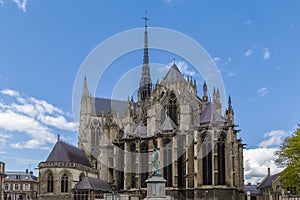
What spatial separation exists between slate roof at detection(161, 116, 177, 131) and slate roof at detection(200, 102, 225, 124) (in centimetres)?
432

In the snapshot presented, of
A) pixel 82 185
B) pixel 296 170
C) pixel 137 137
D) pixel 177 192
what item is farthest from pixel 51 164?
pixel 296 170

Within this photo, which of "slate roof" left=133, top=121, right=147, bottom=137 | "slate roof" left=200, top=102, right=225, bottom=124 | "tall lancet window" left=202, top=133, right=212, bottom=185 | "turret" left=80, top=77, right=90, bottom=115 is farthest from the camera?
"turret" left=80, top=77, right=90, bottom=115

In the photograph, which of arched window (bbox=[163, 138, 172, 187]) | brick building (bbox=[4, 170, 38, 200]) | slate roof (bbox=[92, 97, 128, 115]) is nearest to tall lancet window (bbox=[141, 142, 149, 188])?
arched window (bbox=[163, 138, 172, 187])

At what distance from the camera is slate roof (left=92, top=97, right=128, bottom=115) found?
3568 inches

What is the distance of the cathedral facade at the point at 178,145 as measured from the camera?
2291 inches

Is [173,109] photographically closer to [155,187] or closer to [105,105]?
[155,187]

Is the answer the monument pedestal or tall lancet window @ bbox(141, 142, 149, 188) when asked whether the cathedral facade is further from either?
the monument pedestal

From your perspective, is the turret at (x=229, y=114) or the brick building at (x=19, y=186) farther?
the brick building at (x=19, y=186)

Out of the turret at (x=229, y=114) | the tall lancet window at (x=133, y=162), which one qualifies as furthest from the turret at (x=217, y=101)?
the tall lancet window at (x=133, y=162)

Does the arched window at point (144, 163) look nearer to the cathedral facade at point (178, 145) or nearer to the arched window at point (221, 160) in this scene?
the cathedral facade at point (178, 145)

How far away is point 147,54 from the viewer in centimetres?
9644

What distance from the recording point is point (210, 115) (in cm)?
6069

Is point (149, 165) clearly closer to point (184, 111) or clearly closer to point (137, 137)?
point (137, 137)

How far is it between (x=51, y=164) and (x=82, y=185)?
5.02 metres
